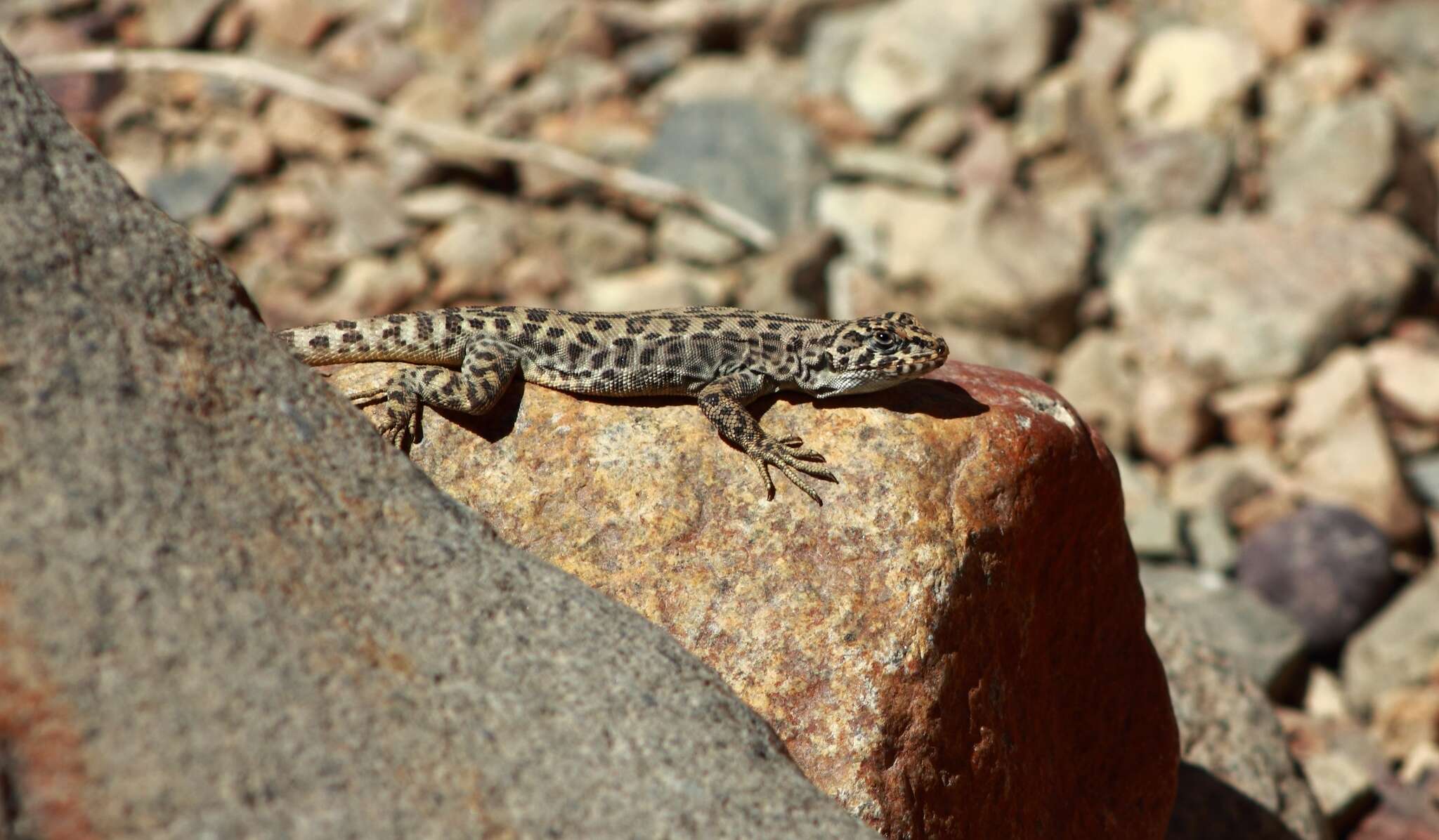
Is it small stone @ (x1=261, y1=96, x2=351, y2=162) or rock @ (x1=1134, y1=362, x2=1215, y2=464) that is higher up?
small stone @ (x1=261, y1=96, x2=351, y2=162)

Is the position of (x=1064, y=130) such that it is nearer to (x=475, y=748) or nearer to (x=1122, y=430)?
(x=1122, y=430)

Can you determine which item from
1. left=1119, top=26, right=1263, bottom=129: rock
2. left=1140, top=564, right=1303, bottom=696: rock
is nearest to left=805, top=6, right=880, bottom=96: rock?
left=1119, top=26, right=1263, bottom=129: rock

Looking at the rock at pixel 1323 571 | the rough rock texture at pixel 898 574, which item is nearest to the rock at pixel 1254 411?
the rock at pixel 1323 571

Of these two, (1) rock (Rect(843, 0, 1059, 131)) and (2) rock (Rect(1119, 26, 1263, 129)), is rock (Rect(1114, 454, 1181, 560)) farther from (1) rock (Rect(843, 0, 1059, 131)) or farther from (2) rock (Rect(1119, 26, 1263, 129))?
(1) rock (Rect(843, 0, 1059, 131))

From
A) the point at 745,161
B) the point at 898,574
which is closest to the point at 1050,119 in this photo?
the point at 745,161

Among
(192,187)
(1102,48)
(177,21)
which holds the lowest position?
(1102,48)

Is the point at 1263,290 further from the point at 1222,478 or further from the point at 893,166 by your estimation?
the point at 893,166

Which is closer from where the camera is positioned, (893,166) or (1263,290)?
(1263,290)

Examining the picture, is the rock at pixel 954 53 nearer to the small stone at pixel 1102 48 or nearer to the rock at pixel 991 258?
the small stone at pixel 1102 48
